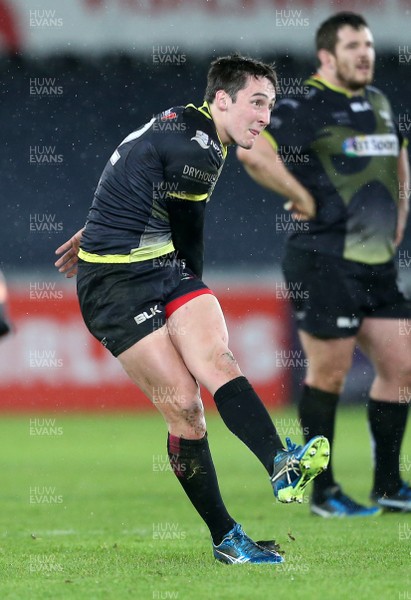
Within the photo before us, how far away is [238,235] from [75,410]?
15.9 feet

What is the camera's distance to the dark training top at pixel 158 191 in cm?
479

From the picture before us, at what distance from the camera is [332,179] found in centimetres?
675

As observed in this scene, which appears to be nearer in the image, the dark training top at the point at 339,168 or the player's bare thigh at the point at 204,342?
the player's bare thigh at the point at 204,342

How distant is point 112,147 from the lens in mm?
17703

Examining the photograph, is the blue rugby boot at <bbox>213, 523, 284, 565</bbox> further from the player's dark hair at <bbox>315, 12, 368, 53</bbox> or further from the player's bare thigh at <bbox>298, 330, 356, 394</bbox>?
the player's dark hair at <bbox>315, 12, 368, 53</bbox>

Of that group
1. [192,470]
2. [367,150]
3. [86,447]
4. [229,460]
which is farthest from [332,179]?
Answer: [86,447]

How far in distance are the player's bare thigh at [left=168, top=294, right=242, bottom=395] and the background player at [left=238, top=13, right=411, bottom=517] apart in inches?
72.9

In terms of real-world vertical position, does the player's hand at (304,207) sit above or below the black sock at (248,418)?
above

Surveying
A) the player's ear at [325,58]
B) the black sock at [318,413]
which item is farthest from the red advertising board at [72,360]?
the player's ear at [325,58]

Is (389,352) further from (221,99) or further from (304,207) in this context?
(221,99)

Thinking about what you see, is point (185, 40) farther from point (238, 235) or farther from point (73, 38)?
point (238, 235)

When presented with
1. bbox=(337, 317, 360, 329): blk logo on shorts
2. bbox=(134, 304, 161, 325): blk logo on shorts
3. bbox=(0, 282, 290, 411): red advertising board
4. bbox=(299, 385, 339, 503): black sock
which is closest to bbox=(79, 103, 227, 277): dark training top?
bbox=(134, 304, 161, 325): blk logo on shorts

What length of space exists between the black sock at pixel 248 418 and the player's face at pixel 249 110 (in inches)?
38.5

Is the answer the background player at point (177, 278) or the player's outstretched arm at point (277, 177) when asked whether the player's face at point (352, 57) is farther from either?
the background player at point (177, 278)
